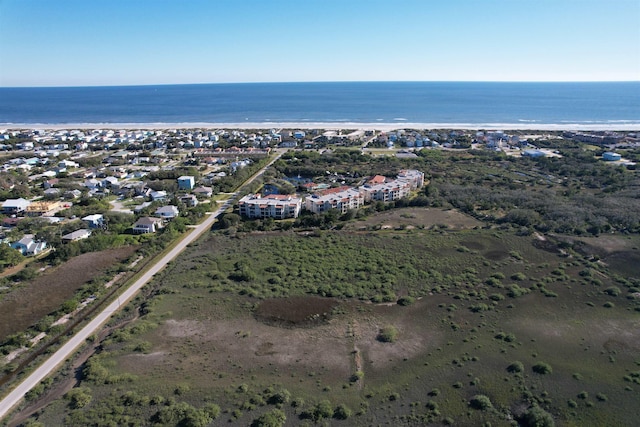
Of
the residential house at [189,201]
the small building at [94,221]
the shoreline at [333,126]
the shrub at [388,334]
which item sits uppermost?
the shoreline at [333,126]

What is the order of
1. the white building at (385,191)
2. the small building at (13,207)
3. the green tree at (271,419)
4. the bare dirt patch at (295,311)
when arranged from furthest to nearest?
the white building at (385,191) → the small building at (13,207) → the bare dirt patch at (295,311) → the green tree at (271,419)

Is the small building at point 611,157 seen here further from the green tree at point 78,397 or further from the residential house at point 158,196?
the green tree at point 78,397

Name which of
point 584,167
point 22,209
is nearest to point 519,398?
point 22,209

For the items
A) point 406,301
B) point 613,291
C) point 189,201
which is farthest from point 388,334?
point 189,201

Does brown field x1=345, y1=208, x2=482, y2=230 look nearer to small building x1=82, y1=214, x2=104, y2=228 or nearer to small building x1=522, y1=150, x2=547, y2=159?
small building x1=82, y1=214, x2=104, y2=228

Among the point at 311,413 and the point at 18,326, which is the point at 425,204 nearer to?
the point at 311,413

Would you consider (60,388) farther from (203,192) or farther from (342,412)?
(203,192)

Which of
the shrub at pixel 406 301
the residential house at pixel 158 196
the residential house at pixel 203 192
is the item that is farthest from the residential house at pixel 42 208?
the shrub at pixel 406 301
